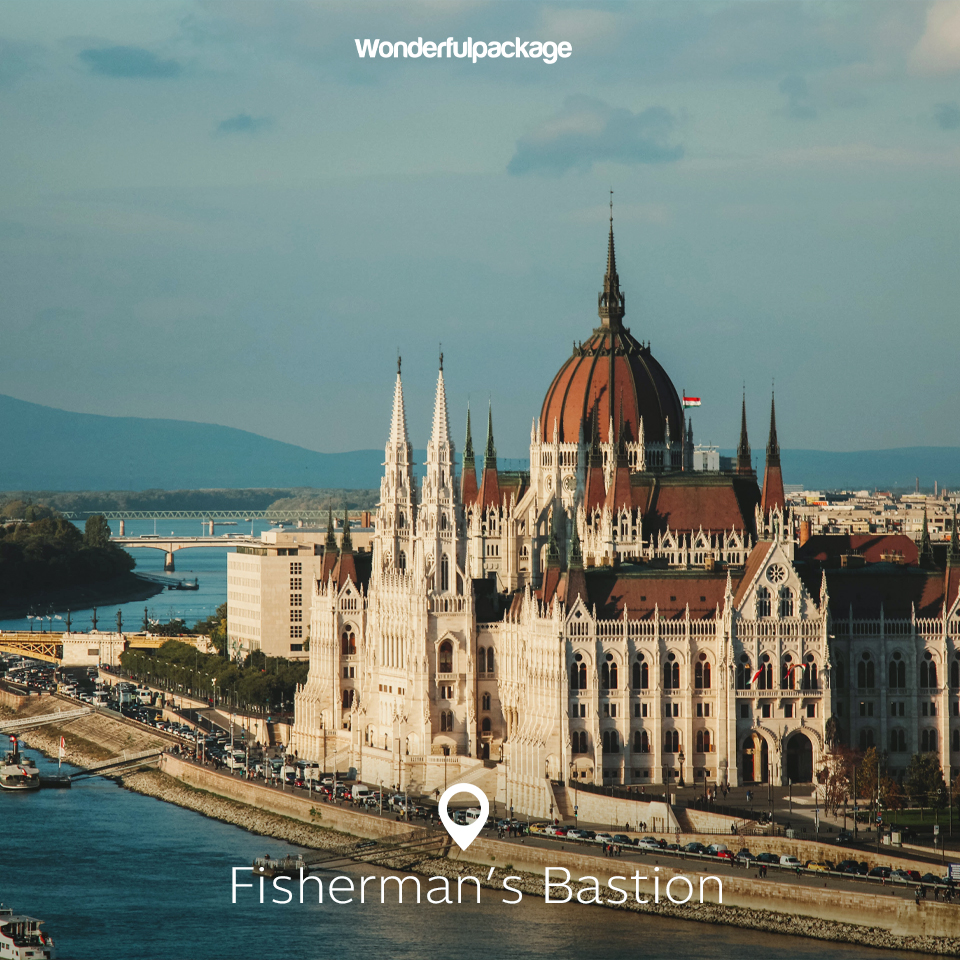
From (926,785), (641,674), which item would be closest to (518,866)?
(641,674)

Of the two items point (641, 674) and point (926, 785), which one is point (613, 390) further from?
point (926, 785)

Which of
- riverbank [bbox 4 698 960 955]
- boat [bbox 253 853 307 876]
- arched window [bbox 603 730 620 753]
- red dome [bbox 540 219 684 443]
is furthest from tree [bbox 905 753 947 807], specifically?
red dome [bbox 540 219 684 443]

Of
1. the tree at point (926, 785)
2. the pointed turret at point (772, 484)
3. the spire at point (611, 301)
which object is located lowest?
the tree at point (926, 785)

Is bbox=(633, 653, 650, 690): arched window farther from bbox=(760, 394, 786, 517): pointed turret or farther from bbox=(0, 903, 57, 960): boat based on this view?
bbox=(0, 903, 57, 960): boat

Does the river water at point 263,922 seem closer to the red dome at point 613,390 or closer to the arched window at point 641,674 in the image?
the arched window at point 641,674

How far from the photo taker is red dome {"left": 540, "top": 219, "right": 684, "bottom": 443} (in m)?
159

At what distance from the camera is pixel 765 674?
130625mm

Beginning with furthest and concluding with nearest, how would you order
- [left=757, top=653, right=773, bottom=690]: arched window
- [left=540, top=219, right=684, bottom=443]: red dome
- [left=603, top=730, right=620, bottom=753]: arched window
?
1. [left=540, top=219, right=684, bottom=443]: red dome
2. [left=757, top=653, right=773, bottom=690]: arched window
3. [left=603, top=730, right=620, bottom=753]: arched window

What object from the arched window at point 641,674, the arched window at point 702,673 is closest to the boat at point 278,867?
the arched window at point 641,674

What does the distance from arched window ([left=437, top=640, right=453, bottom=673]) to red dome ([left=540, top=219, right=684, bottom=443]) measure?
2395cm

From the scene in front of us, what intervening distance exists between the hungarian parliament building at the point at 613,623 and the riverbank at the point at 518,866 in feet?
23.2

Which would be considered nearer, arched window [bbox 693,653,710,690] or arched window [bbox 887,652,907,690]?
arched window [bbox 693,653,710,690]

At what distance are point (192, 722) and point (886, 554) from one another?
2052 inches

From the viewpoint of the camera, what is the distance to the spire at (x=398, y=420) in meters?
153
